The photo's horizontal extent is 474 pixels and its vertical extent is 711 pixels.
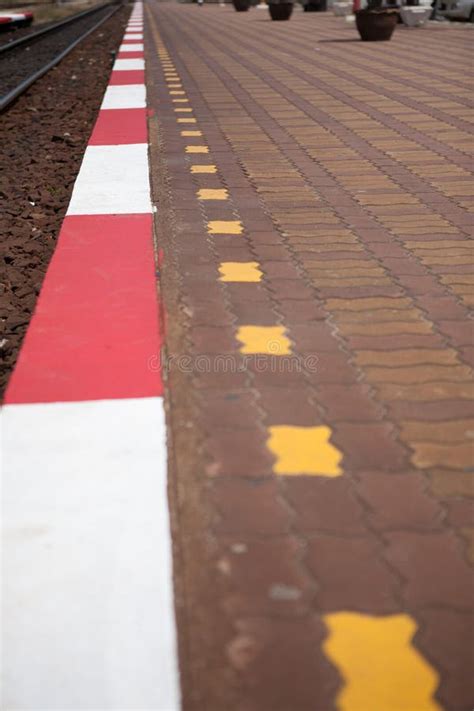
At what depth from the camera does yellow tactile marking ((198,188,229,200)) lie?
16.0ft

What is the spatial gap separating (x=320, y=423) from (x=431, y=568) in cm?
68

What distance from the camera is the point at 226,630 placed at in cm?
169

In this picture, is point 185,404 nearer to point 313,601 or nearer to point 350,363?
point 350,363

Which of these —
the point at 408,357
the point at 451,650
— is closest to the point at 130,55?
the point at 408,357

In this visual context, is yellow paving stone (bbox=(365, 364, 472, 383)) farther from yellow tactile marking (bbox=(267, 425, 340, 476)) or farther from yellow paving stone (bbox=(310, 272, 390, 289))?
yellow paving stone (bbox=(310, 272, 390, 289))

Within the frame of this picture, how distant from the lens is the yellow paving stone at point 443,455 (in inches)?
90.6

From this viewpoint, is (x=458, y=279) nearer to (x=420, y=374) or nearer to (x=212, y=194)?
(x=420, y=374)

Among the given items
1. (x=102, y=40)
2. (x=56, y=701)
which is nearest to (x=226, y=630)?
(x=56, y=701)

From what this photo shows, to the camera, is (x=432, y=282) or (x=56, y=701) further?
(x=432, y=282)

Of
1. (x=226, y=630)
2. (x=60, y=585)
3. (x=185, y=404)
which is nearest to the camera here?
(x=226, y=630)

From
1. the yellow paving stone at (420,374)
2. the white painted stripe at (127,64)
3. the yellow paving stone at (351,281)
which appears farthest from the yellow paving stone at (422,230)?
the white painted stripe at (127,64)

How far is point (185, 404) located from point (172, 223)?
6.60ft

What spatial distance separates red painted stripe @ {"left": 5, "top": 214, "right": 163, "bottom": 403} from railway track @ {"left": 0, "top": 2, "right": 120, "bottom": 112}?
5.90 metres

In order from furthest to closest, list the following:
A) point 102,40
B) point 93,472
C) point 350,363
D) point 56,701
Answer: point 102,40 → point 350,363 → point 93,472 → point 56,701
